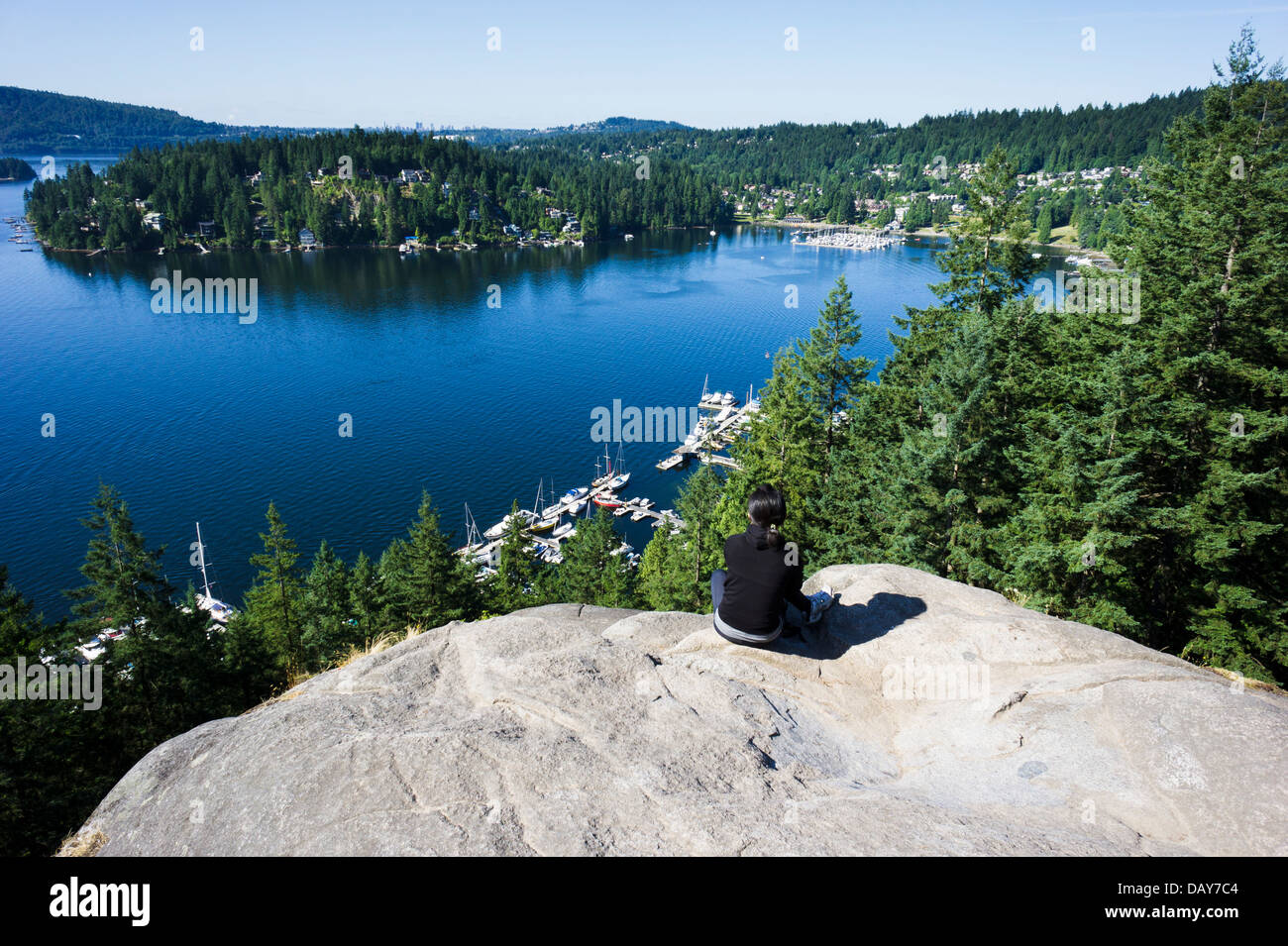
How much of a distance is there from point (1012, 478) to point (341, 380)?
266 ft

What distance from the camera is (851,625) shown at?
9438mm

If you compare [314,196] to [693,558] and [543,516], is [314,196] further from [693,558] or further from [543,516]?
[693,558]

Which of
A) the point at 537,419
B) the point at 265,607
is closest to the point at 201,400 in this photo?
the point at 537,419

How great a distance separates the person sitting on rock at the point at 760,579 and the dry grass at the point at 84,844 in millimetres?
6478

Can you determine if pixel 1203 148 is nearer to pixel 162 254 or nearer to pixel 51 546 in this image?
pixel 51 546

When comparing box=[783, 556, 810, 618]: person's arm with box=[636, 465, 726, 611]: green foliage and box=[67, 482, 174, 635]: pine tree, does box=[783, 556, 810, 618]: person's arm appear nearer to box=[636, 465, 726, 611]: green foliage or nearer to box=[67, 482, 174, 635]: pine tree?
box=[636, 465, 726, 611]: green foliage

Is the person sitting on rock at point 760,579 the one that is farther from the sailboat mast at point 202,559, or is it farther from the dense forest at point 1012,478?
the sailboat mast at point 202,559

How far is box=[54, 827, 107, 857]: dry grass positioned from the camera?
6.08 meters

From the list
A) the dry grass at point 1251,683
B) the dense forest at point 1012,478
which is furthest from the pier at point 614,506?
the dry grass at point 1251,683

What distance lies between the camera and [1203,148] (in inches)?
850

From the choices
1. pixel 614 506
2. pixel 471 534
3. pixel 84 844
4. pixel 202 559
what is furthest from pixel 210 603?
pixel 84 844

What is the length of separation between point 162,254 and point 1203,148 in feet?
582

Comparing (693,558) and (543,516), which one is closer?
(693,558)

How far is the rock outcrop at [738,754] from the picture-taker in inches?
214
